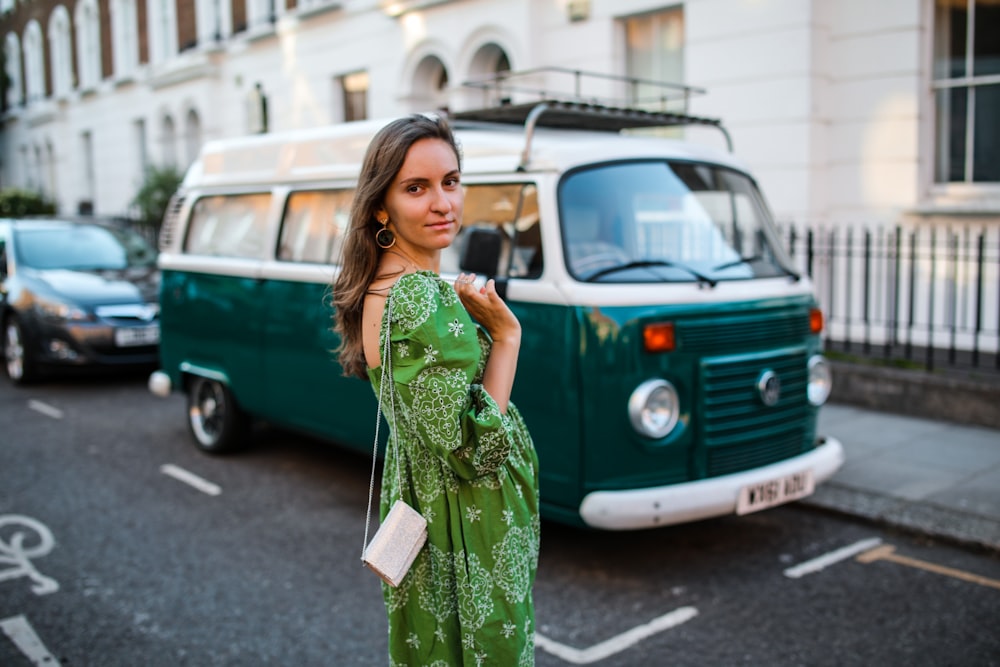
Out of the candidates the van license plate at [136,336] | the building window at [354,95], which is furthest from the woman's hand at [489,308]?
the building window at [354,95]

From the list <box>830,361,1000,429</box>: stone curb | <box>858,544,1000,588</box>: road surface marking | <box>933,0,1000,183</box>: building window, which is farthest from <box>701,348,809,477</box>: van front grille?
<box>933,0,1000,183</box>: building window

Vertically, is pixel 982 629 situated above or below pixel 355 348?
below

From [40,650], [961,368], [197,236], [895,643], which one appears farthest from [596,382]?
[961,368]

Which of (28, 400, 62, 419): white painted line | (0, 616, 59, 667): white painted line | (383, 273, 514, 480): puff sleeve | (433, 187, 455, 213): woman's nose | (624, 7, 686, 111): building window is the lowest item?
(0, 616, 59, 667): white painted line

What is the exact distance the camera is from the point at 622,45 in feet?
39.9

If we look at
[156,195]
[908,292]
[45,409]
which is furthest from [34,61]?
[908,292]

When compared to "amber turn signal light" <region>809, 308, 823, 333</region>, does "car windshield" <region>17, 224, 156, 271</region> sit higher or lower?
higher

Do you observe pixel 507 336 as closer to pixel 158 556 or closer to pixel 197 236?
pixel 158 556

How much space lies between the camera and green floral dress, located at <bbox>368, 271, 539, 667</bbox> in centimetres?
216

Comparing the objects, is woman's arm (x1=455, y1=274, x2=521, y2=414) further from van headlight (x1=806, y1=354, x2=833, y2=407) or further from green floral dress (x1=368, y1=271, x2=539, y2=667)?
van headlight (x1=806, y1=354, x2=833, y2=407)

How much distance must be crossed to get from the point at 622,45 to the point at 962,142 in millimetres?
4333

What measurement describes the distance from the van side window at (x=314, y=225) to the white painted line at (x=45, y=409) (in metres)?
3.79

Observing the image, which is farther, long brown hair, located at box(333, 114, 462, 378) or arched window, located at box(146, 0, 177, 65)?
arched window, located at box(146, 0, 177, 65)

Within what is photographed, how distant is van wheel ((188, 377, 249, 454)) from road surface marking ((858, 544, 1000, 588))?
14.4ft
